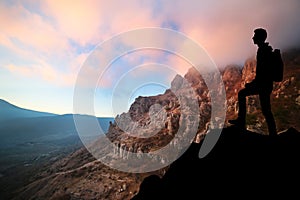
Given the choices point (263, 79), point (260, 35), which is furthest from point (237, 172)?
point (260, 35)

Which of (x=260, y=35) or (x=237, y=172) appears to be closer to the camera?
(x=237, y=172)

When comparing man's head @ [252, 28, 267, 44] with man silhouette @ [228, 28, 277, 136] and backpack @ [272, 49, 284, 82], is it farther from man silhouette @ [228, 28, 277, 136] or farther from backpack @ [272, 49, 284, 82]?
backpack @ [272, 49, 284, 82]

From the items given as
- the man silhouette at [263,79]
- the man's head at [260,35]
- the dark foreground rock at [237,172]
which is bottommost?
the dark foreground rock at [237,172]

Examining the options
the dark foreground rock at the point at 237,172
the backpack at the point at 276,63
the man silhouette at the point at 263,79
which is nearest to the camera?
the dark foreground rock at the point at 237,172

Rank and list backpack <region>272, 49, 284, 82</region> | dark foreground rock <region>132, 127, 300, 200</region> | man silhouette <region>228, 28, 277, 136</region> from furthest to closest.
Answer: man silhouette <region>228, 28, 277, 136</region> < backpack <region>272, 49, 284, 82</region> < dark foreground rock <region>132, 127, 300, 200</region>

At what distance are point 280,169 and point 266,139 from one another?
9.43 ft

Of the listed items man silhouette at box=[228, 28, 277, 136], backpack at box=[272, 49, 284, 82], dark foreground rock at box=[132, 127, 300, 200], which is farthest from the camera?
man silhouette at box=[228, 28, 277, 136]

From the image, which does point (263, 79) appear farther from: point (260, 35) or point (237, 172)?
point (237, 172)

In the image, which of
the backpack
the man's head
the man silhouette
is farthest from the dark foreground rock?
the man's head

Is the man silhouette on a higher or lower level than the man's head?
lower

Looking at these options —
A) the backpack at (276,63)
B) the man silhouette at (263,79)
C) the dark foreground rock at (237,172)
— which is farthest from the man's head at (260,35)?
the dark foreground rock at (237,172)

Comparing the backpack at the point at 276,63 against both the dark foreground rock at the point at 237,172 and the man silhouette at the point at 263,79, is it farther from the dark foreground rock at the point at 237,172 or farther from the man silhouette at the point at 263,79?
the dark foreground rock at the point at 237,172

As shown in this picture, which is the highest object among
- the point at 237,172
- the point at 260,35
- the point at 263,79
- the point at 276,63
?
the point at 260,35

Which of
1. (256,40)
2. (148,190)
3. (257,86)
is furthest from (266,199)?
(256,40)
